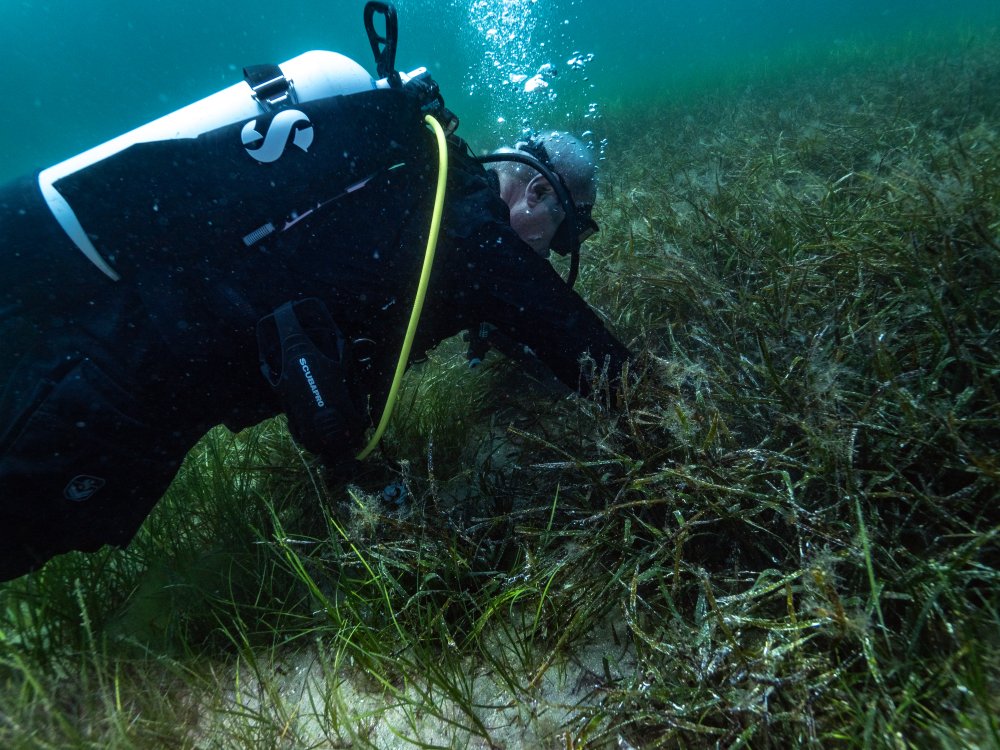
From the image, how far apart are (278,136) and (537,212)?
138cm

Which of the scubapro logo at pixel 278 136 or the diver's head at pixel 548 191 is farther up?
the scubapro logo at pixel 278 136

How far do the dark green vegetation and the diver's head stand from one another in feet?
1.75

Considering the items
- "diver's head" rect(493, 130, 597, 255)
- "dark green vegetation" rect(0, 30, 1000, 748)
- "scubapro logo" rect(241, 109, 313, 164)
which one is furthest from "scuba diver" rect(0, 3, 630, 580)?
"diver's head" rect(493, 130, 597, 255)

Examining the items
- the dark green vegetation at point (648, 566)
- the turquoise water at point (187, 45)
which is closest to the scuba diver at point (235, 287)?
the dark green vegetation at point (648, 566)

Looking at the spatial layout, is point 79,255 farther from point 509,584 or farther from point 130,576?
point 509,584

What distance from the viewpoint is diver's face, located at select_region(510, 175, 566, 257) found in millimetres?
2814

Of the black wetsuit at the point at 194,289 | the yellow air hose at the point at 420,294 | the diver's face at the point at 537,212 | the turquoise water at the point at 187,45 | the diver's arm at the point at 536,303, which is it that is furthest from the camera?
the turquoise water at the point at 187,45

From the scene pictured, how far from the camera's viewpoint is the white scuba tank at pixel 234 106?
1.88 m

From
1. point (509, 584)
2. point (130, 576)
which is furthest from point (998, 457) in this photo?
point (130, 576)

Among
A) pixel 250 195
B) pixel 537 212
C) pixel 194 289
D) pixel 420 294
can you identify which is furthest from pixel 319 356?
pixel 537 212

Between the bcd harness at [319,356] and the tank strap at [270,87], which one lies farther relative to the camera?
the tank strap at [270,87]

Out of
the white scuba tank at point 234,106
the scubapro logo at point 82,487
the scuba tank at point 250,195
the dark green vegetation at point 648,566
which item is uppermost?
the white scuba tank at point 234,106

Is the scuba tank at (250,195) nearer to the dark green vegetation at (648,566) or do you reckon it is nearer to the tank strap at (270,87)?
the tank strap at (270,87)

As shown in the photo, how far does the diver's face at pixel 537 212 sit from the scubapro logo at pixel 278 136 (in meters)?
1.18
